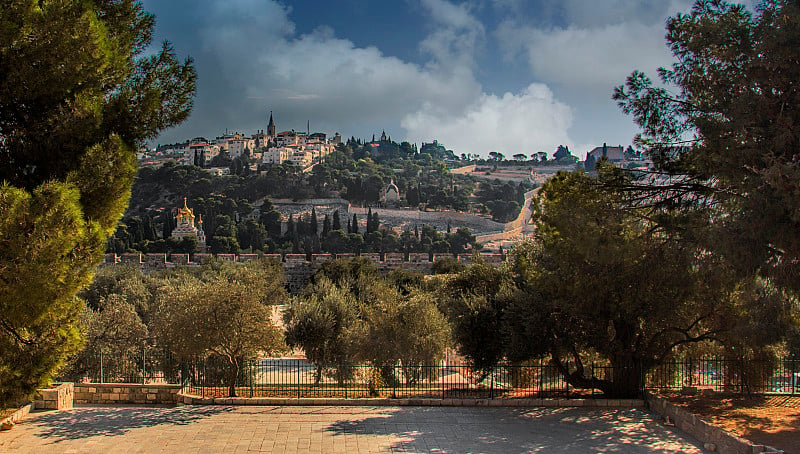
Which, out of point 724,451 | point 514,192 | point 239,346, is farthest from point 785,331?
point 514,192

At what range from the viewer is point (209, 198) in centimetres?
8600

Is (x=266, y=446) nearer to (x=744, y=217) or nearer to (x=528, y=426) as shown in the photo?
(x=528, y=426)

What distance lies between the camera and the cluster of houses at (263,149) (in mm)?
122781

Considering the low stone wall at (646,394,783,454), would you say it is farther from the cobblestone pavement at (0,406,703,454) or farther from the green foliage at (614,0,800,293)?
the green foliage at (614,0,800,293)

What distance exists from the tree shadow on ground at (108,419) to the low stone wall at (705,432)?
638 centimetres

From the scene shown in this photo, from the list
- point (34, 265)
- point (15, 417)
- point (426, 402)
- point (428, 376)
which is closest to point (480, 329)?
point (428, 376)

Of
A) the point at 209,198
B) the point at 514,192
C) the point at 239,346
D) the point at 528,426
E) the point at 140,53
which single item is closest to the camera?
the point at 140,53

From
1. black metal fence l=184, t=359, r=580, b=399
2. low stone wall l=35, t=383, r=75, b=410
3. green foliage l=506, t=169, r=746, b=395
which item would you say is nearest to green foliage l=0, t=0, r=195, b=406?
low stone wall l=35, t=383, r=75, b=410

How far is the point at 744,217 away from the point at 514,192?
11063 centimetres

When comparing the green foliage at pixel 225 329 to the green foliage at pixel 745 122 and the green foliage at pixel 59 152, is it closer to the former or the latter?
the green foliage at pixel 59 152

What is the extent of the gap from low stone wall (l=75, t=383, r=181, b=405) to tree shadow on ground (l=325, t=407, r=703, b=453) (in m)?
2.95

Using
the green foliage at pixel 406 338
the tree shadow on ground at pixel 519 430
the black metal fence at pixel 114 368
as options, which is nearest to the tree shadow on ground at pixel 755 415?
the tree shadow on ground at pixel 519 430

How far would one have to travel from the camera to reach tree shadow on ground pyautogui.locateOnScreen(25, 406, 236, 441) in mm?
8102

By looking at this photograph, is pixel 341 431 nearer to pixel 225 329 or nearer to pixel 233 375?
pixel 233 375
